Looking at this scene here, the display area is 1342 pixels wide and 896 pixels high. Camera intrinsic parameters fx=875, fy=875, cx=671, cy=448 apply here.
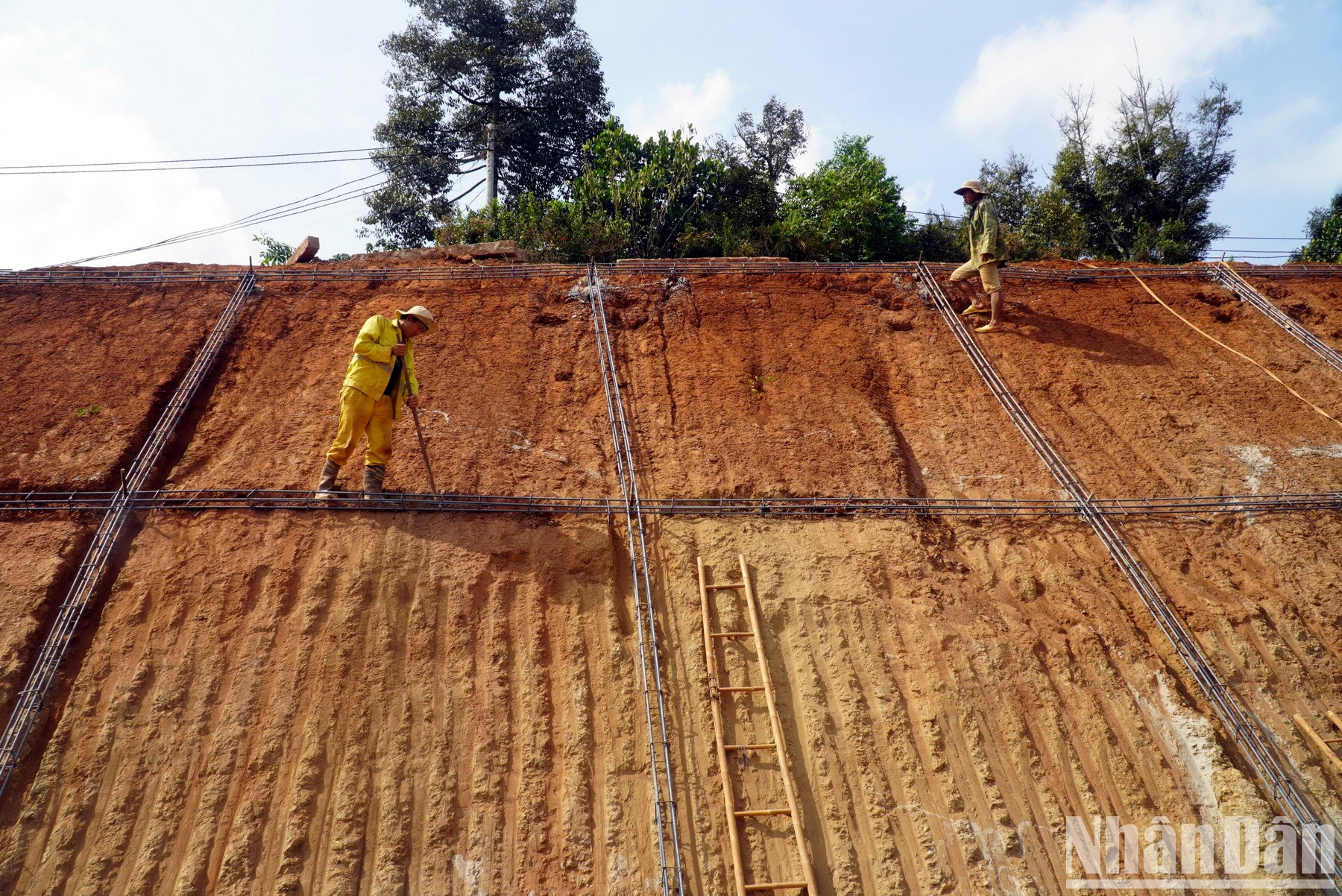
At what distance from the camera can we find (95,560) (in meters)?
5.95

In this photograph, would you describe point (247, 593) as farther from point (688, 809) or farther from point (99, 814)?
point (688, 809)

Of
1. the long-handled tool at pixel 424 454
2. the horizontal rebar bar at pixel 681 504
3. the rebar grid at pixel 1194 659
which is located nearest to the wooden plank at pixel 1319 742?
the rebar grid at pixel 1194 659

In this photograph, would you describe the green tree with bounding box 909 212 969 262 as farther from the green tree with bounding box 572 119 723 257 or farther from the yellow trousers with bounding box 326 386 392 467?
the yellow trousers with bounding box 326 386 392 467

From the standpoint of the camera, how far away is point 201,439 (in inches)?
283

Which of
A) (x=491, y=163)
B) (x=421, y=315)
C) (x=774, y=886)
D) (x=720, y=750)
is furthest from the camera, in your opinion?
(x=491, y=163)

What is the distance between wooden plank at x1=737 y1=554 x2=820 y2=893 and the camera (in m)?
4.86

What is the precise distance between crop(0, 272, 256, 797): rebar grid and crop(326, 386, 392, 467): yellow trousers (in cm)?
145

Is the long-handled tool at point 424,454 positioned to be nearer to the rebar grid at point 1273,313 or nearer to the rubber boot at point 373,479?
the rubber boot at point 373,479

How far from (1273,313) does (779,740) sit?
823 centimetres

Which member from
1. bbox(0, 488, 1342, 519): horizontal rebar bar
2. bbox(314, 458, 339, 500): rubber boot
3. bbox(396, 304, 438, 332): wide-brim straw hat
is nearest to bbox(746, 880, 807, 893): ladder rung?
bbox(0, 488, 1342, 519): horizontal rebar bar

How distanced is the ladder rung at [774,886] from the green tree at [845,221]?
9.91m

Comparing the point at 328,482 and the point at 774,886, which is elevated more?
the point at 328,482

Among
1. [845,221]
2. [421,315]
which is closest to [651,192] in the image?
[845,221]

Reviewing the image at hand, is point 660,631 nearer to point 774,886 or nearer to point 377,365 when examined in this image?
point 774,886
